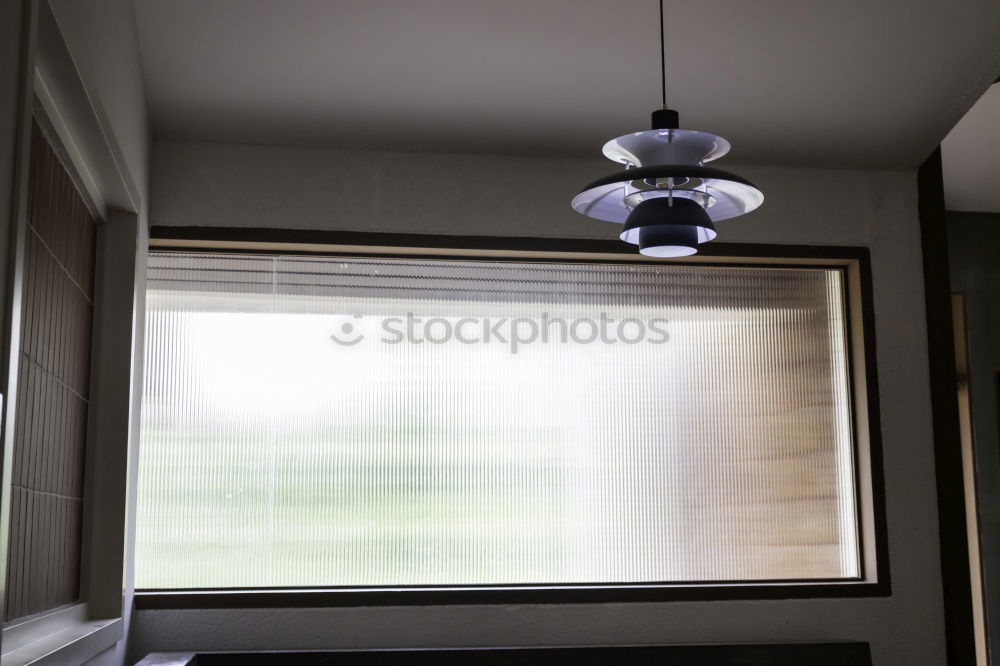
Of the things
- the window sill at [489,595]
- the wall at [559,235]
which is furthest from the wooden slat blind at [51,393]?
the wall at [559,235]

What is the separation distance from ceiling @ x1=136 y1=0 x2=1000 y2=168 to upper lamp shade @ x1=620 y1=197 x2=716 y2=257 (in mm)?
1198

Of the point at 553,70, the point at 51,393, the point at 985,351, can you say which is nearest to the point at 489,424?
the point at 553,70

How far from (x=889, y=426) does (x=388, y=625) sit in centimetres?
207

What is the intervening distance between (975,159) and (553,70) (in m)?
2.38

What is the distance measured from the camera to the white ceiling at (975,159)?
4.50 m

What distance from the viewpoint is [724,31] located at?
11.1 ft

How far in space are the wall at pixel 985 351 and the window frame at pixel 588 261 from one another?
1212 mm

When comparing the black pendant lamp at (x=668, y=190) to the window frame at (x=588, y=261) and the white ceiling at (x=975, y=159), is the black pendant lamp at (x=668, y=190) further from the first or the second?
the white ceiling at (x=975, y=159)

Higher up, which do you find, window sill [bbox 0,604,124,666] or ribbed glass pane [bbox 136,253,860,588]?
ribbed glass pane [bbox 136,253,860,588]

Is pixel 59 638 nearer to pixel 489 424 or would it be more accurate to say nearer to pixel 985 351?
pixel 489 424

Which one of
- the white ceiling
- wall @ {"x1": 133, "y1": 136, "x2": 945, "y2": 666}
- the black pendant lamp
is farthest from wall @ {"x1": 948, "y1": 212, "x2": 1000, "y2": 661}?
the black pendant lamp

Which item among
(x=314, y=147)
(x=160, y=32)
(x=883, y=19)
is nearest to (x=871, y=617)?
(x=883, y=19)

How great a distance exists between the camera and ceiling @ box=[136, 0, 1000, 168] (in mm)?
3264

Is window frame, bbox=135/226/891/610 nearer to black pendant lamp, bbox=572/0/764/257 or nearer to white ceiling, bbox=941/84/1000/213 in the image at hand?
white ceiling, bbox=941/84/1000/213
